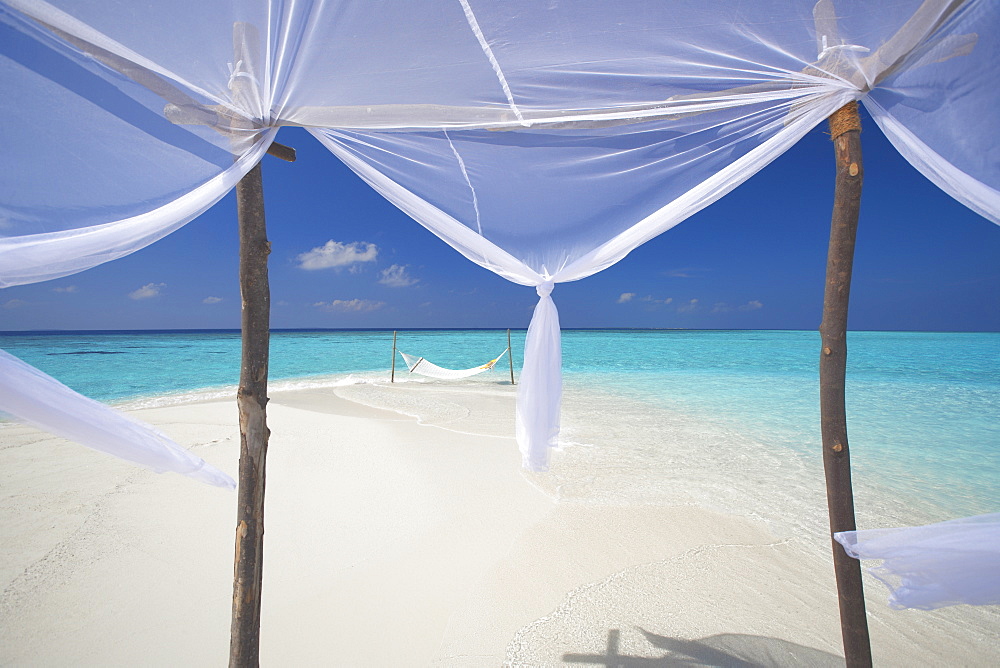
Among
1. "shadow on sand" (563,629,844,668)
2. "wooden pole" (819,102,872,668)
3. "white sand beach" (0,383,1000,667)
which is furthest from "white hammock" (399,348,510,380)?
"wooden pole" (819,102,872,668)

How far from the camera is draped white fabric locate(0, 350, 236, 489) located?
1.01m

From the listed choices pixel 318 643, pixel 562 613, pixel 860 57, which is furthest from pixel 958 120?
pixel 318 643

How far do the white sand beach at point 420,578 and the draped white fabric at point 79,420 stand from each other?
0.91 meters

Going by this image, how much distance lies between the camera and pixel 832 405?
1409 millimetres

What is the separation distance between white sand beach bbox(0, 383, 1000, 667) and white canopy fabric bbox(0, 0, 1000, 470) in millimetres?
1370

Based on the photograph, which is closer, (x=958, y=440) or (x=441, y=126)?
(x=441, y=126)

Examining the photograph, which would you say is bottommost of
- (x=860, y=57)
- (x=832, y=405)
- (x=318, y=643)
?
(x=318, y=643)

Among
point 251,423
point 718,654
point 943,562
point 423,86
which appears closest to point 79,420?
point 251,423

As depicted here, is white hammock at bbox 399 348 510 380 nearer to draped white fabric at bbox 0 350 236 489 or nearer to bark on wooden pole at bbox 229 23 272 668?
bark on wooden pole at bbox 229 23 272 668

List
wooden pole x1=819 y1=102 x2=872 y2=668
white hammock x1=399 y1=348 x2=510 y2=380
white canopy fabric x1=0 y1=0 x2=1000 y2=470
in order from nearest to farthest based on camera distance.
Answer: white canopy fabric x1=0 y1=0 x2=1000 y2=470 → wooden pole x1=819 y1=102 x2=872 y2=668 → white hammock x1=399 y1=348 x2=510 y2=380

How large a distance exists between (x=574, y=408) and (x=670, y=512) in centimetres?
408

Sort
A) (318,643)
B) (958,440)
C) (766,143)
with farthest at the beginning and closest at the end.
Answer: (958,440), (318,643), (766,143)

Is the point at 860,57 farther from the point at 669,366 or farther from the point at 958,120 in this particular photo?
the point at 669,366

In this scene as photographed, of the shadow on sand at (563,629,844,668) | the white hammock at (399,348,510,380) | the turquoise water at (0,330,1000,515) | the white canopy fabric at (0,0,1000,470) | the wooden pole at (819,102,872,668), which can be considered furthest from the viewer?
the white hammock at (399,348,510,380)
